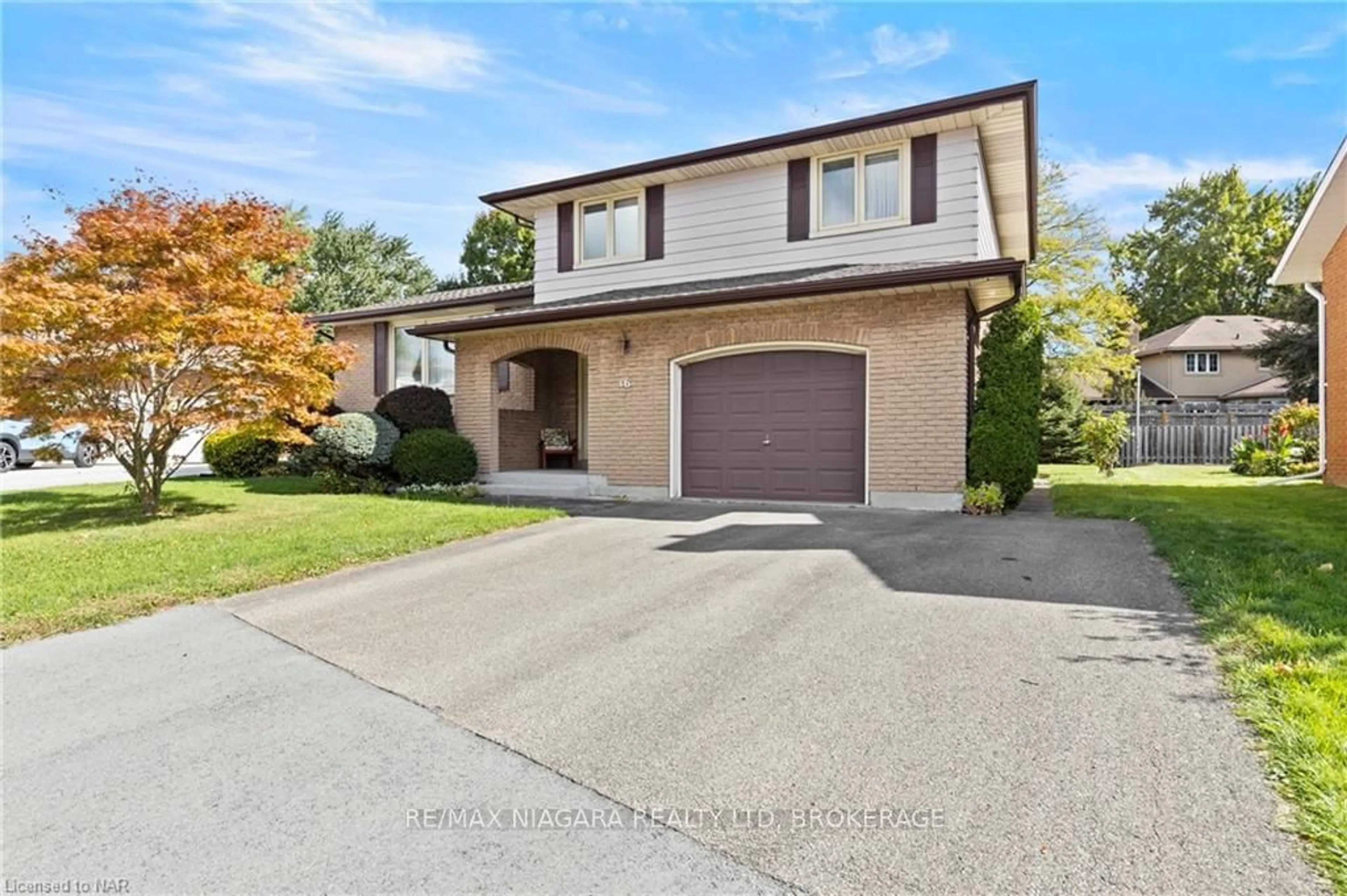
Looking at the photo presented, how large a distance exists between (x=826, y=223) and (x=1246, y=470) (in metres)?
12.1

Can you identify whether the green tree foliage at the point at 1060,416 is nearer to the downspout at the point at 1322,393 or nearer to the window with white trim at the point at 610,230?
the downspout at the point at 1322,393

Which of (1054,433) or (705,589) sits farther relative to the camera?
(1054,433)

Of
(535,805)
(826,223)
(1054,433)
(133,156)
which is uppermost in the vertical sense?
(133,156)

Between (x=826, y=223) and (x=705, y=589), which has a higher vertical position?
(x=826, y=223)

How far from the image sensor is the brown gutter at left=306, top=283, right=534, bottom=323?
51.5 ft

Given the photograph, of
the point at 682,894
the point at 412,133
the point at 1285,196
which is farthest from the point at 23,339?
the point at 1285,196

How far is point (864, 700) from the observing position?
3.20 metres

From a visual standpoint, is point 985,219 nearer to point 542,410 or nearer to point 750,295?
point 750,295

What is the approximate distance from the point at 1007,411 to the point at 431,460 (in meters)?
9.34

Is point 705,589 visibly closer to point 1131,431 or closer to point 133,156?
point 133,156

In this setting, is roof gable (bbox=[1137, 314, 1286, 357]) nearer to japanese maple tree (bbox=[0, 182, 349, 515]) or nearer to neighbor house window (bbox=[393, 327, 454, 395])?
neighbor house window (bbox=[393, 327, 454, 395])

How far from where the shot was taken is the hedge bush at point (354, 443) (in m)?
12.2

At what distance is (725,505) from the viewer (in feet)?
33.2

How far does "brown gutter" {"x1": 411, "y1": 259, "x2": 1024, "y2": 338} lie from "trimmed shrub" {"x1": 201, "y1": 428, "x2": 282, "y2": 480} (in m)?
5.57
